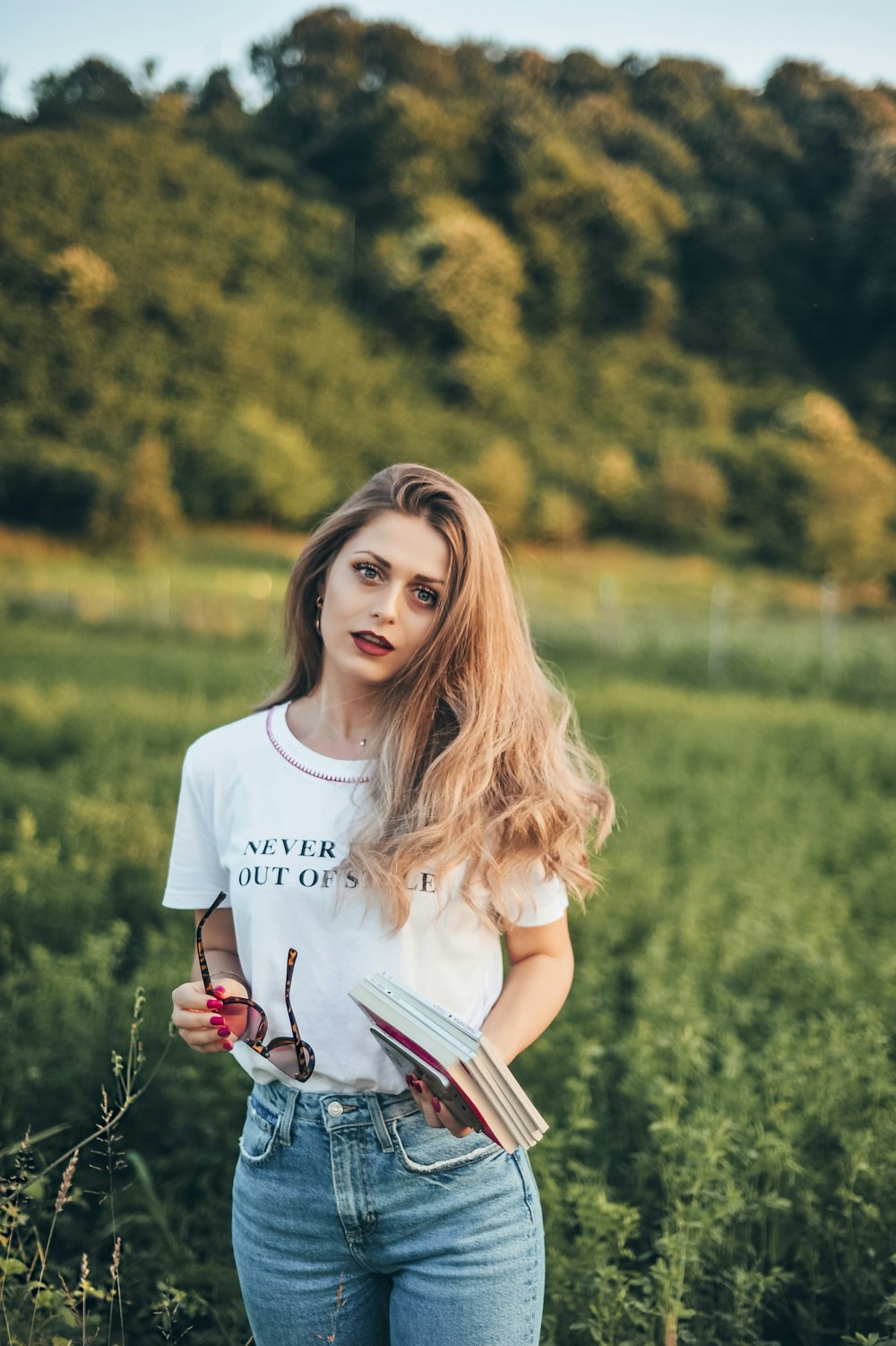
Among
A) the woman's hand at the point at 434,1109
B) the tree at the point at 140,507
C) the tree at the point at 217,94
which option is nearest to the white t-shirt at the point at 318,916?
the woman's hand at the point at 434,1109

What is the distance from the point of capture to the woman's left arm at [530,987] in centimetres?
159

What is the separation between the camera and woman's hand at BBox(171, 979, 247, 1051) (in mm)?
1534

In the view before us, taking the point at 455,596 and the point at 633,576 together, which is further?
the point at 633,576

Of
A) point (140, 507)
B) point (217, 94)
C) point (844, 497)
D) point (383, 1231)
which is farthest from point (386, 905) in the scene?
point (844, 497)

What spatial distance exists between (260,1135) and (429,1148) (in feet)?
0.91

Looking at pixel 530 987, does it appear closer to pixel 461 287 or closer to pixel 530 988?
pixel 530 988

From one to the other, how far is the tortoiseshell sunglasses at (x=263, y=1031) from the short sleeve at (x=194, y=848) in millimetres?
127

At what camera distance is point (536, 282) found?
37969 millimetres

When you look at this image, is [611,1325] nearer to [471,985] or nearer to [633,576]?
[471,985]

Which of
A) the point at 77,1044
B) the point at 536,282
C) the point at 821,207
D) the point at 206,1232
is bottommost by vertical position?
the point at 206,1232

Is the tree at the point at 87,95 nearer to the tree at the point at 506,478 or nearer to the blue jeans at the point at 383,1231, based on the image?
the blue jeans at the point at 383,1231

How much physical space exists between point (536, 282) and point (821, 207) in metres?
22.9

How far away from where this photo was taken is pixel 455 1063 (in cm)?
131

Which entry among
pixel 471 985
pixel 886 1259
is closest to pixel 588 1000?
pixel 886 1259
